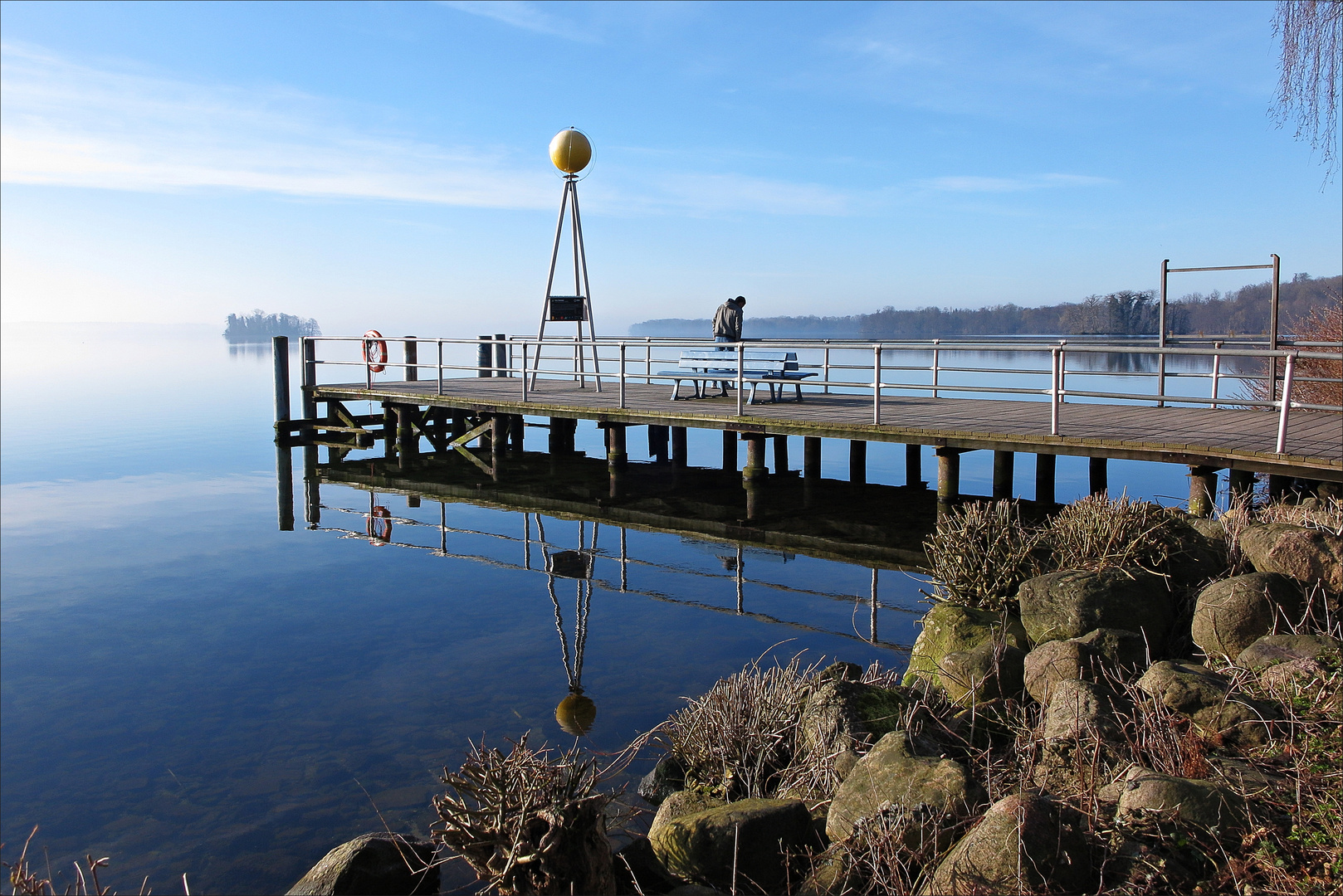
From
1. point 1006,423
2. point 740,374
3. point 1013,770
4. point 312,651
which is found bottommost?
point 312,651

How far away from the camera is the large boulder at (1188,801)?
352 centimetres

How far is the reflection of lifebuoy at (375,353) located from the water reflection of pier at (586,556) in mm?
5303

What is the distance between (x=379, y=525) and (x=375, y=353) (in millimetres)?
8667

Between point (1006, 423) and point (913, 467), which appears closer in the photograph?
point (1006, 423)

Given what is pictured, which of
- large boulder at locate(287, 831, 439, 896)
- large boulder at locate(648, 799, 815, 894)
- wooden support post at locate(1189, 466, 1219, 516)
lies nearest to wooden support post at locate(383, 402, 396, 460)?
wooden support post at locate(1189, 466, 1219, 516)

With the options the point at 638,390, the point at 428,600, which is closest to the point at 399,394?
the point at 638,390

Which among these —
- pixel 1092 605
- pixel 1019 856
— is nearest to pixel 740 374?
pixel 1092 605

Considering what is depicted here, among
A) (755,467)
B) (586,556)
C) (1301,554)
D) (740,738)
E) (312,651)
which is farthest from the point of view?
(755,467)

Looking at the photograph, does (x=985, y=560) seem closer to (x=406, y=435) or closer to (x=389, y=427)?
(x=406, y=435)

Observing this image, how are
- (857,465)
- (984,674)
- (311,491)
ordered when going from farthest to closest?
(311,491), (857,465), (984,674)

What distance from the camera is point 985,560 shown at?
6793mm

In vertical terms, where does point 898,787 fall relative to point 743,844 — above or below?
above

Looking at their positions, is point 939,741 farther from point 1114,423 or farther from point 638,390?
point 638,390

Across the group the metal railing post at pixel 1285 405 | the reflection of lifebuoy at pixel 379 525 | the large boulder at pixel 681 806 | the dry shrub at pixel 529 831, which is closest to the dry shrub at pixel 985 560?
the large boulder at pixel 681 806
